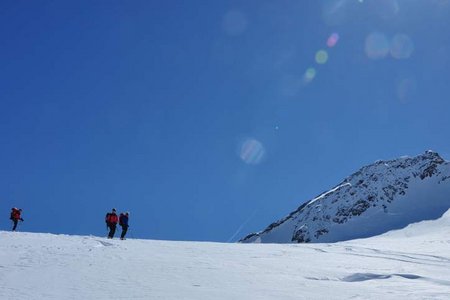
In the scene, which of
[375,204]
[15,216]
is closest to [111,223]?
[15,216]

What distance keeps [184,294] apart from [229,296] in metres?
0.90

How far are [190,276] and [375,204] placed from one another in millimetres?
84953

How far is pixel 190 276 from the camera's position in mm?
11336

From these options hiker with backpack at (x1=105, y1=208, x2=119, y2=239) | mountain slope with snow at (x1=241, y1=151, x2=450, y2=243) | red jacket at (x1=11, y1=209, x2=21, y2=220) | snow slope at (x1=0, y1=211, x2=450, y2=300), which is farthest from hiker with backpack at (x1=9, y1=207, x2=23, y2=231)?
mountain slope with snow at (x1=241, y1=151, x2=450, y2=243)

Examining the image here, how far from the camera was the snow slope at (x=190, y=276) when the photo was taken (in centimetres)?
909

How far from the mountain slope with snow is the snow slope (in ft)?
193

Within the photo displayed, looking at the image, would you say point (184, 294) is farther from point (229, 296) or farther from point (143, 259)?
point (143, 259)

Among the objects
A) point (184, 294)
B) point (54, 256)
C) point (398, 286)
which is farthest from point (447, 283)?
point (54, 256)

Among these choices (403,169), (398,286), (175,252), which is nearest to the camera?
(398,286)

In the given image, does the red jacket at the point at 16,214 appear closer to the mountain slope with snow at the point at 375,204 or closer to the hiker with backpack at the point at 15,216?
the hiker with backpack at the point at 15,216

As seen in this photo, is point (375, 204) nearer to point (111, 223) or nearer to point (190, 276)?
point (111, 223)

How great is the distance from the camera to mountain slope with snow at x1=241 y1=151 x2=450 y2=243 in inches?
2995

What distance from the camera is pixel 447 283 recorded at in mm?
12383

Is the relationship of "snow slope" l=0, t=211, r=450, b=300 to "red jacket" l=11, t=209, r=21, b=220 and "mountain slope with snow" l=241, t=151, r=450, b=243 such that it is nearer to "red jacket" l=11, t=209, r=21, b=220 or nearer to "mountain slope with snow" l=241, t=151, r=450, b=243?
"red jacket" l=11, t=209, r=21, b=220
